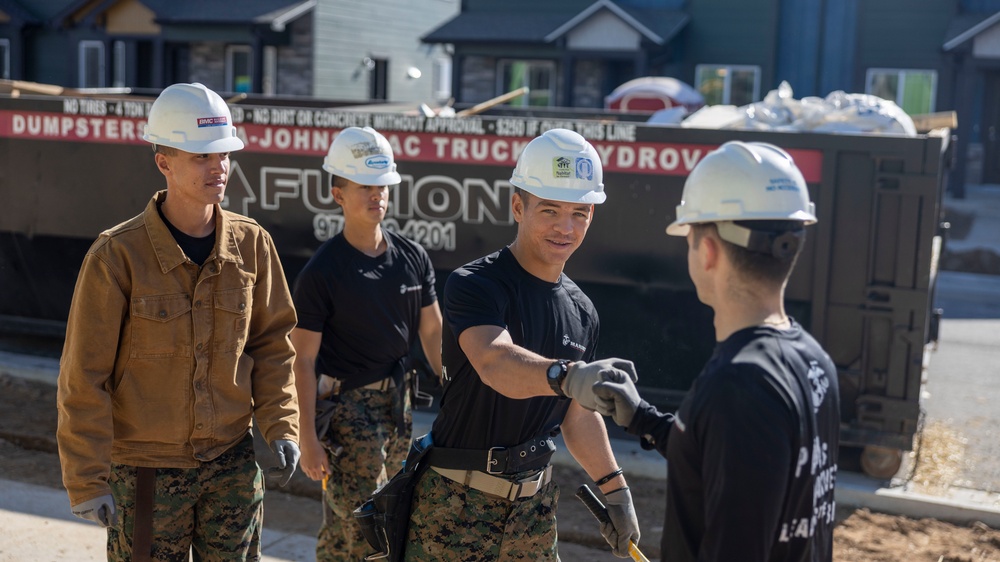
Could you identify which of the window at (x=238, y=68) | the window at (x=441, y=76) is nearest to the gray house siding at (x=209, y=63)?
the window at (x=238, y=68)

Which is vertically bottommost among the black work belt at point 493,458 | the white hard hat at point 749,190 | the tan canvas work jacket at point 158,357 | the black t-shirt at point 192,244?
the black work belt at point 493,458

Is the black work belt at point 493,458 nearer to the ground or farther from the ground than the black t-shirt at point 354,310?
nearer to the ground

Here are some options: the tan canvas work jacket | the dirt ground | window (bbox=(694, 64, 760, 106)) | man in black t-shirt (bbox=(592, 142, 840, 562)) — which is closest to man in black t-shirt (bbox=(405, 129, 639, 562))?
the tan canvas work jacket

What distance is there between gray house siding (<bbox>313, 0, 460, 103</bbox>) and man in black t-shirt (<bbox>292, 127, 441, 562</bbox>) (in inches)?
836

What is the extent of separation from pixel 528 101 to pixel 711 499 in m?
23.5

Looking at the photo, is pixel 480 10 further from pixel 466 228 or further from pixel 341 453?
pixel 341 453

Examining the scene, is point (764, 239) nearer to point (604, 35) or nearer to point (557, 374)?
point (557, 374)

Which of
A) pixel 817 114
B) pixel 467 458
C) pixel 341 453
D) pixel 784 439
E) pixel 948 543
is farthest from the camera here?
pixel 817 114

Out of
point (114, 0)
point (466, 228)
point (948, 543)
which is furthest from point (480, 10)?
point (948, 543)

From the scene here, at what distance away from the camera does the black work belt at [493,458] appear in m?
3.28

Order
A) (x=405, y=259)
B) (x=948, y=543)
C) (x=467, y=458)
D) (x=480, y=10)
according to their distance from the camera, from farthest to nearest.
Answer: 1. (x=480, y=10)
2. (x=948, y=543)
3. (x=405, y=259)
4. (x=467, y=458)

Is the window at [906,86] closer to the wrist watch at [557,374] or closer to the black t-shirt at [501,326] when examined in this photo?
the black t-shirt at [501,326]

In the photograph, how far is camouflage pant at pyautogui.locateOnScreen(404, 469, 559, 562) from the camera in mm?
3299

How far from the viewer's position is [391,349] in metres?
4.56
